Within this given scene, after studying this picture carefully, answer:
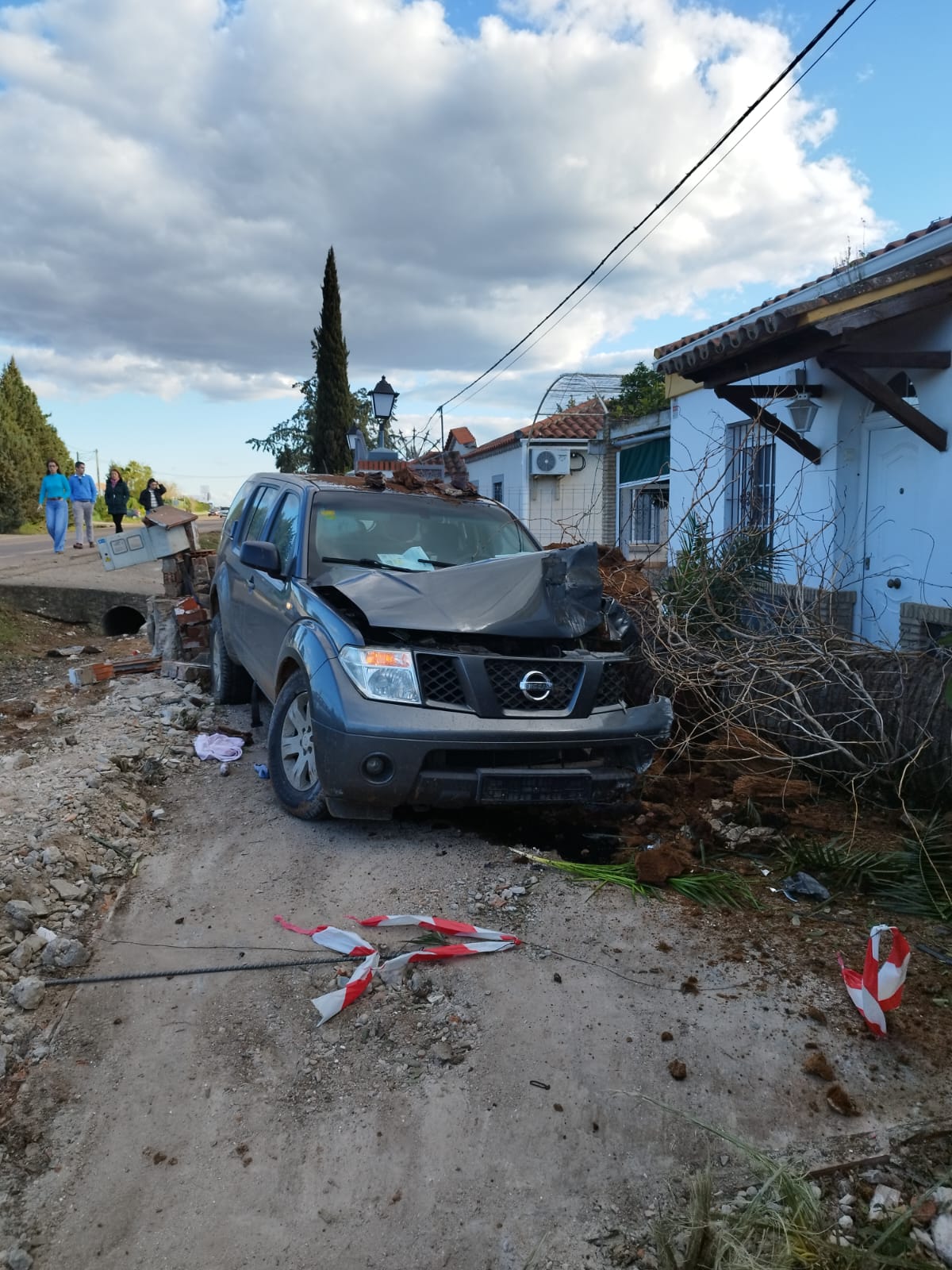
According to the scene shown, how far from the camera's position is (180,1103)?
103 inches

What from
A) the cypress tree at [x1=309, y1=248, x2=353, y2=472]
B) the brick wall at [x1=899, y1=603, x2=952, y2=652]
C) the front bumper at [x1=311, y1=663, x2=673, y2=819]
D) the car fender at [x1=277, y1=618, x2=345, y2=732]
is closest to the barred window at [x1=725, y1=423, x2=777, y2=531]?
the brick wall at [x1=899, y1=603, x2=952, y2=652]

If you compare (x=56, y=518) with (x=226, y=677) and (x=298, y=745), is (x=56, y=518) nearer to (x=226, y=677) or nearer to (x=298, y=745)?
(x=226, y=677)

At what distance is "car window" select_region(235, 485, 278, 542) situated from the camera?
243 inches

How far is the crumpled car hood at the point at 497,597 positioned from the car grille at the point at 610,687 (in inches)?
8.9

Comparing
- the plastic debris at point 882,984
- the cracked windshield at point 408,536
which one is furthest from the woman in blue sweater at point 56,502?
the plastic debris at point 882,984

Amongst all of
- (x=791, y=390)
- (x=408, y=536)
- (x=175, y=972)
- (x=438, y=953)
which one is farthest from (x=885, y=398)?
(x=175, y=972)

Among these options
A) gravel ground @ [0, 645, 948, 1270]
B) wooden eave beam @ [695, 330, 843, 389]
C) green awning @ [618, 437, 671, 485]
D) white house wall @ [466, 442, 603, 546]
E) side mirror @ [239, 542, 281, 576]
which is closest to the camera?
gravel ground @ [0, 645, 948, 1270]

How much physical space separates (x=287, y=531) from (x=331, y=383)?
2379 cm

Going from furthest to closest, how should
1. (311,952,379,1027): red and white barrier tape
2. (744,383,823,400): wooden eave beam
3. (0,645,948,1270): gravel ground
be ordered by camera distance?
1. (744,383,823,400): wooden eave beam
2. (311,952,379,1027): red and white barrier tape
3. (0,645,948,1270): gravel ground

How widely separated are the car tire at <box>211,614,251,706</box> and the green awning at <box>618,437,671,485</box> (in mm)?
10011

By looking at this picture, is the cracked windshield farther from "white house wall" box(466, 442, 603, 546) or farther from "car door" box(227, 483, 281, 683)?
"white house wall" box(466, 442, 603, 546)

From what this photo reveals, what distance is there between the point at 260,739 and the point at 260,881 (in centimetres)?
243

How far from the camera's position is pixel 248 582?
6082mm

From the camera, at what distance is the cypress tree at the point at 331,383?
27859 millimetres
